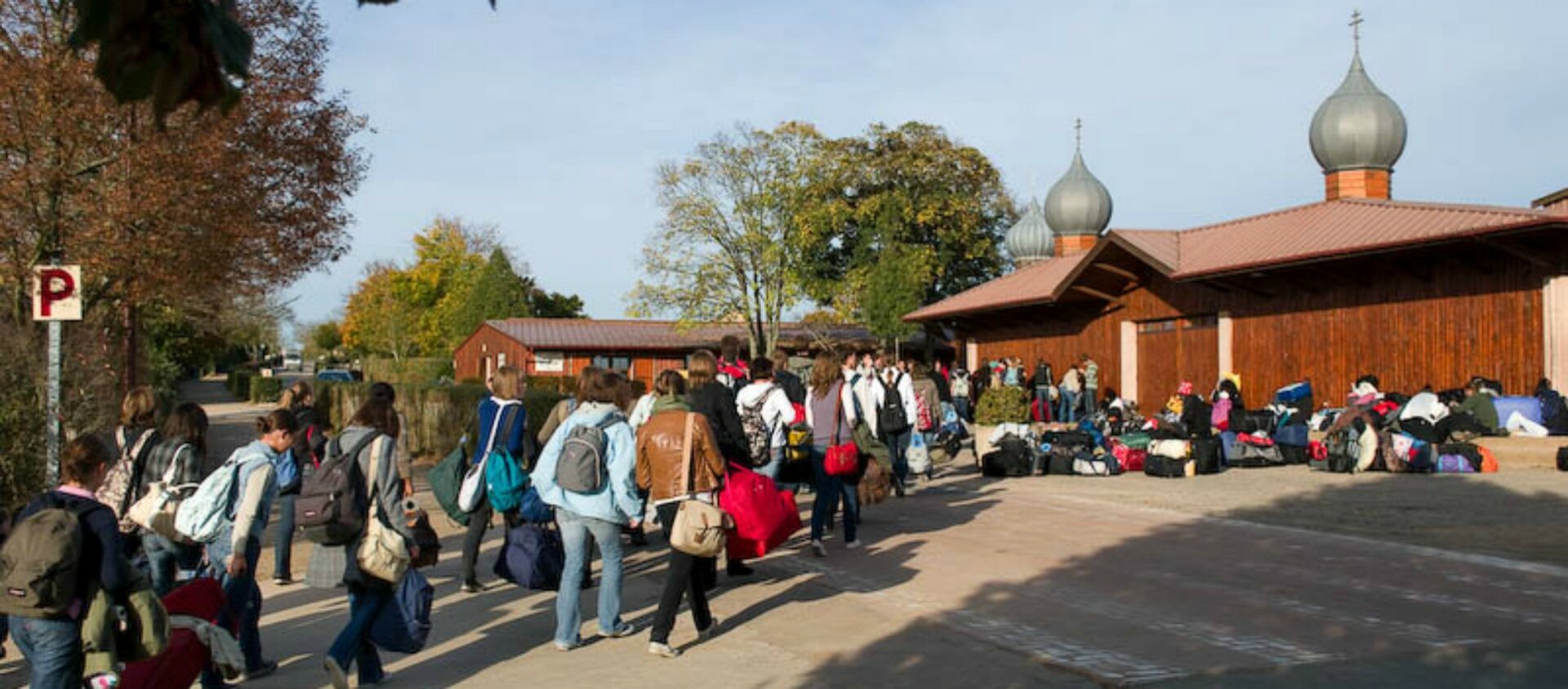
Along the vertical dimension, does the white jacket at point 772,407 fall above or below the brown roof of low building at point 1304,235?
below

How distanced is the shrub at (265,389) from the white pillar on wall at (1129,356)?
35.7 meters

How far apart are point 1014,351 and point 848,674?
3157 centimetres

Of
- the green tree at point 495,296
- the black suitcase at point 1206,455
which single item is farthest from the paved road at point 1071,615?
the green tree at point 495,296

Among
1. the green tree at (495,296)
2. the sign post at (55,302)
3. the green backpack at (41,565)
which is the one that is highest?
the green tree at (495,296)

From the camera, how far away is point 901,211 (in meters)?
54.1

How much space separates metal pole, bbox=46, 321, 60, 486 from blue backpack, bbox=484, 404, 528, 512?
10.8 feet

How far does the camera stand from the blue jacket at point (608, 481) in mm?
7602

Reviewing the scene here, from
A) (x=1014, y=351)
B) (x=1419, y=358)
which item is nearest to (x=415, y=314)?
(x=1014, y=351)

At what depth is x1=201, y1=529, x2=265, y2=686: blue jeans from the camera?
673cm

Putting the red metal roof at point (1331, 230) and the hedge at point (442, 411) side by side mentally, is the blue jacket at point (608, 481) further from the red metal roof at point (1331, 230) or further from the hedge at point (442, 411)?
the red metal roof at point (1331, 230)

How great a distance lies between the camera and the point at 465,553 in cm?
1000

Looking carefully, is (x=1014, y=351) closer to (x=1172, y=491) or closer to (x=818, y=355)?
(x=1172, y=491)

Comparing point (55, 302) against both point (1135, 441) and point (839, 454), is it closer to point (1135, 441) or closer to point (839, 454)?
point (839, 454)

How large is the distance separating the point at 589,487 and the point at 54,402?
4.91 metres
